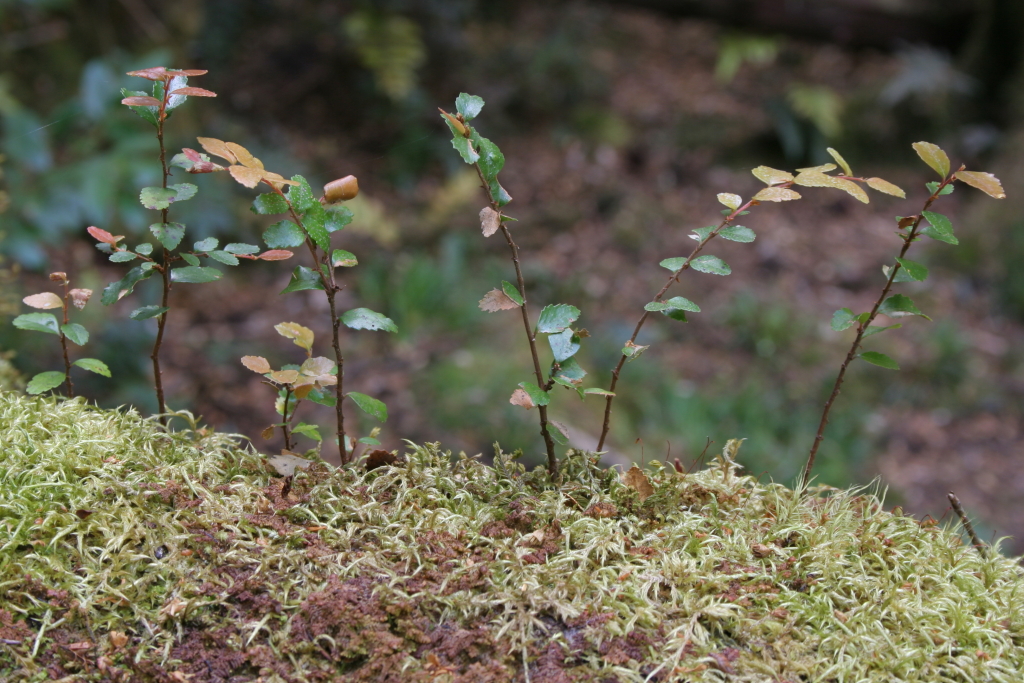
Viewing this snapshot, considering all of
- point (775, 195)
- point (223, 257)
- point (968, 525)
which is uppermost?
point (775, 195)

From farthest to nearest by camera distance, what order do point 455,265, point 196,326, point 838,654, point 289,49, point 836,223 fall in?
point 289,49, point 836,223, point 455,265, point 196,326, point 838,654

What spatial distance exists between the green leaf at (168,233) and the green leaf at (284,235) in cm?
14

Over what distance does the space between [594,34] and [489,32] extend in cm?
106

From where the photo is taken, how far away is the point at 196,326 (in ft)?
15.5

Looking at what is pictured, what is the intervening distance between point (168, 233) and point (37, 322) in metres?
0.32

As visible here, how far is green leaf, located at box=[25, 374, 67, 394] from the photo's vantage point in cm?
118

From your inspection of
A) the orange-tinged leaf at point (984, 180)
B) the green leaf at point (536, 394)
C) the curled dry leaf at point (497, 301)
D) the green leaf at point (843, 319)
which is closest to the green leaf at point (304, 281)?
the curled dry leaf at point (497, 301)

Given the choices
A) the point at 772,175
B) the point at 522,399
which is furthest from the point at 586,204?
the point at 522,399

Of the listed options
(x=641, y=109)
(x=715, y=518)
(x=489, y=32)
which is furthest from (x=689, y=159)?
(x=715, y=518)

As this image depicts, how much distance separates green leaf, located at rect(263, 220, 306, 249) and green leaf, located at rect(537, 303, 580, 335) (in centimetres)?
40

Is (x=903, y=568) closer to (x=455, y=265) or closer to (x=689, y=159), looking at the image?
(x=455, y=265)

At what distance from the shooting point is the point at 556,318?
1158 mm

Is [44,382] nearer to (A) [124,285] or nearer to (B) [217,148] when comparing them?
(A) [124,285]

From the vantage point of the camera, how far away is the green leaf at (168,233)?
1.11m
